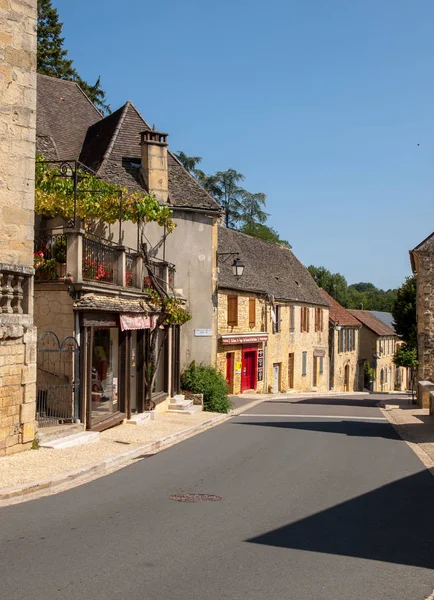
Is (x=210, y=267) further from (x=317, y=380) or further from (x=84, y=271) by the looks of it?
(x=317, y=380)

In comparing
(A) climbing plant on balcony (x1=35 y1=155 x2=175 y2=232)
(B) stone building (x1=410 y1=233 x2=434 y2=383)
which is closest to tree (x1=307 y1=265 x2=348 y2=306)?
(B) stone building (x1=410 y1=233 x2=434 y2=383)

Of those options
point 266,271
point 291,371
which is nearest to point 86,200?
point 266,271

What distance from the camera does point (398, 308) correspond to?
4291 centimetres

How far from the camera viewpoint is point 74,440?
40.9 ft

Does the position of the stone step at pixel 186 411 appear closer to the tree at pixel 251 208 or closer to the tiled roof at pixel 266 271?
the tiled roof at pixel 266 271

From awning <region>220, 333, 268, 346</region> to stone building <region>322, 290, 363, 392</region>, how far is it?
14.6 meters

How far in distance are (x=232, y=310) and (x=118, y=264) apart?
518 inches

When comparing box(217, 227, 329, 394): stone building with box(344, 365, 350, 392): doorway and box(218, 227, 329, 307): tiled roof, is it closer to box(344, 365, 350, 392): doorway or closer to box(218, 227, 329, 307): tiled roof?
box(218, 227, 329, 307): tiled roof

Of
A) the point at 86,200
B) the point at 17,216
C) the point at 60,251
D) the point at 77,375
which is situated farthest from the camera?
the point at 86,200

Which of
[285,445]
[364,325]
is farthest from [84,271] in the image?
[364,325]

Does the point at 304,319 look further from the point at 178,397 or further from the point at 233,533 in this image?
the point at 233,533

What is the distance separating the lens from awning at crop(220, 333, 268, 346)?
28.1 meters

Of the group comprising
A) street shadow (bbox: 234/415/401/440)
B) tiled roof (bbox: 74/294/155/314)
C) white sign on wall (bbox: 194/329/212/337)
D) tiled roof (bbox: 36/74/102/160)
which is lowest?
street shadow (bbox: 234/415/401/440)

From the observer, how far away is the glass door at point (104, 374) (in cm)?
1504
